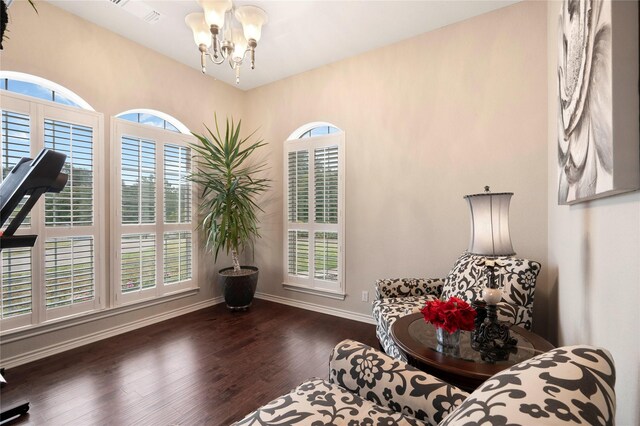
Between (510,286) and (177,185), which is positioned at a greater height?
(177,185)

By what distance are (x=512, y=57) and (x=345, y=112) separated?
167cm

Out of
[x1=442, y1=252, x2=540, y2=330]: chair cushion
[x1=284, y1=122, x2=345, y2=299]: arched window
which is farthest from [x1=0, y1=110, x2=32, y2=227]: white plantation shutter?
[x1=442, y1=252, x2=540, y2=330]: chair cushion

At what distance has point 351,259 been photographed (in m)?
3.45

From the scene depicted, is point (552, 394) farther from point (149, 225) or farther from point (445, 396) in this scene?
point (149, 225)

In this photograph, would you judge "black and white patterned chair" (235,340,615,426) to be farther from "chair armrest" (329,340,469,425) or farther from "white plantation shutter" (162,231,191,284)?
"white plantation shutter" (162,231,191,284)

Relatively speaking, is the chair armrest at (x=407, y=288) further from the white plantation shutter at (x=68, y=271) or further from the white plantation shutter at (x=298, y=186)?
the white plantation shutter at (x=68, y=271)

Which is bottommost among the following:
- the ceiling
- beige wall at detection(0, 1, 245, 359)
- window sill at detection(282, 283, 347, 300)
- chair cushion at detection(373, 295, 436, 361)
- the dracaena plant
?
window sill at detection(282, 283, 347, 300)

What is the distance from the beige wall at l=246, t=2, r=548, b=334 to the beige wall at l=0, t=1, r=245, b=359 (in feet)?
4.19

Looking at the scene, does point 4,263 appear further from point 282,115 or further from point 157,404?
point 282,115

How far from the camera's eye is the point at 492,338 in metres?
1.44

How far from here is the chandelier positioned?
2.30 metres

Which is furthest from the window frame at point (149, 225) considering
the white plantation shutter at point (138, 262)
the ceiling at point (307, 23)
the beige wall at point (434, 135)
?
the beige wall at point (434, 135)

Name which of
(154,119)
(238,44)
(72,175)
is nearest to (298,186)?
(238,44)

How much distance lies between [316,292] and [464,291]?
1.96m
